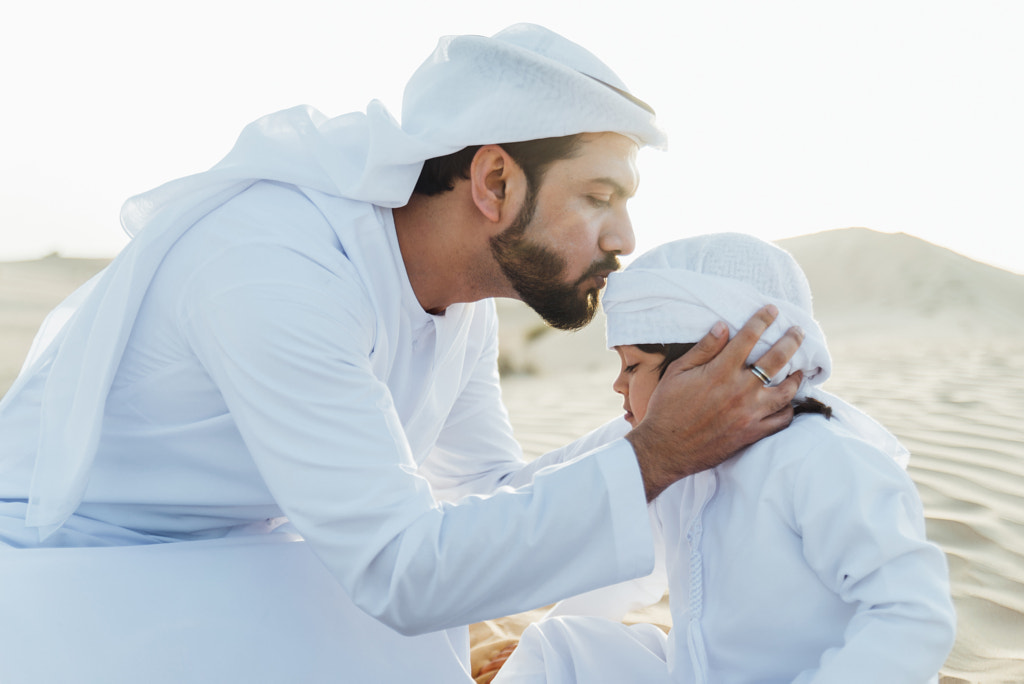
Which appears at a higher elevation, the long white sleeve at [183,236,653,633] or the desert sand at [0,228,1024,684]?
the long white sleeve at [183,236,653,633]

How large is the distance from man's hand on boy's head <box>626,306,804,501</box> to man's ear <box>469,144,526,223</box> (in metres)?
0.77

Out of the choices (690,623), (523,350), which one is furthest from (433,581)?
(523,350)

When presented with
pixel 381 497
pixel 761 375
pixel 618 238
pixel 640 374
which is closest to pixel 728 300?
pixel 761 375

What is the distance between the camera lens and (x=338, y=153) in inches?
88.4

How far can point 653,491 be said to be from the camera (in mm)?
1691

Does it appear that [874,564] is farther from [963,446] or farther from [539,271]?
[963,446]

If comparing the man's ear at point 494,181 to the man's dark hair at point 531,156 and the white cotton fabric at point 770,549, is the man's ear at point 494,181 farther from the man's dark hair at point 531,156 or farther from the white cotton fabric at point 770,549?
the white cotton fabric at point 770,549

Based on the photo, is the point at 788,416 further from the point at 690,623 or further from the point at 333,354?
the point at 333,354

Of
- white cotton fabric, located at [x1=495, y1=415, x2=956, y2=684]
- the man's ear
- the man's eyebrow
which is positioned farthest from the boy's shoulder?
the man's ear

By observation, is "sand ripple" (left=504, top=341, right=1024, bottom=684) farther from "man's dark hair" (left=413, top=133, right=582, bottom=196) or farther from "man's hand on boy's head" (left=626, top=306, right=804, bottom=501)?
"man's dark hair" (left=413, top=133, right=582, bottom=196)

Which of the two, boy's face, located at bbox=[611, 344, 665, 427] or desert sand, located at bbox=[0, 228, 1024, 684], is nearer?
boy's face, located at bbox=[611, 344, 665, 427]

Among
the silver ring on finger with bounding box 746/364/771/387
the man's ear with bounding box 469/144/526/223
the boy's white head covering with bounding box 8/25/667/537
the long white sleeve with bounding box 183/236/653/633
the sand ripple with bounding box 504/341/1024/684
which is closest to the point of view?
the long white sleeve with bounding box 183/236/653/633

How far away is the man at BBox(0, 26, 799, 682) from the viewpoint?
165 cm

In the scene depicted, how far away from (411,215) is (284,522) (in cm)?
94
